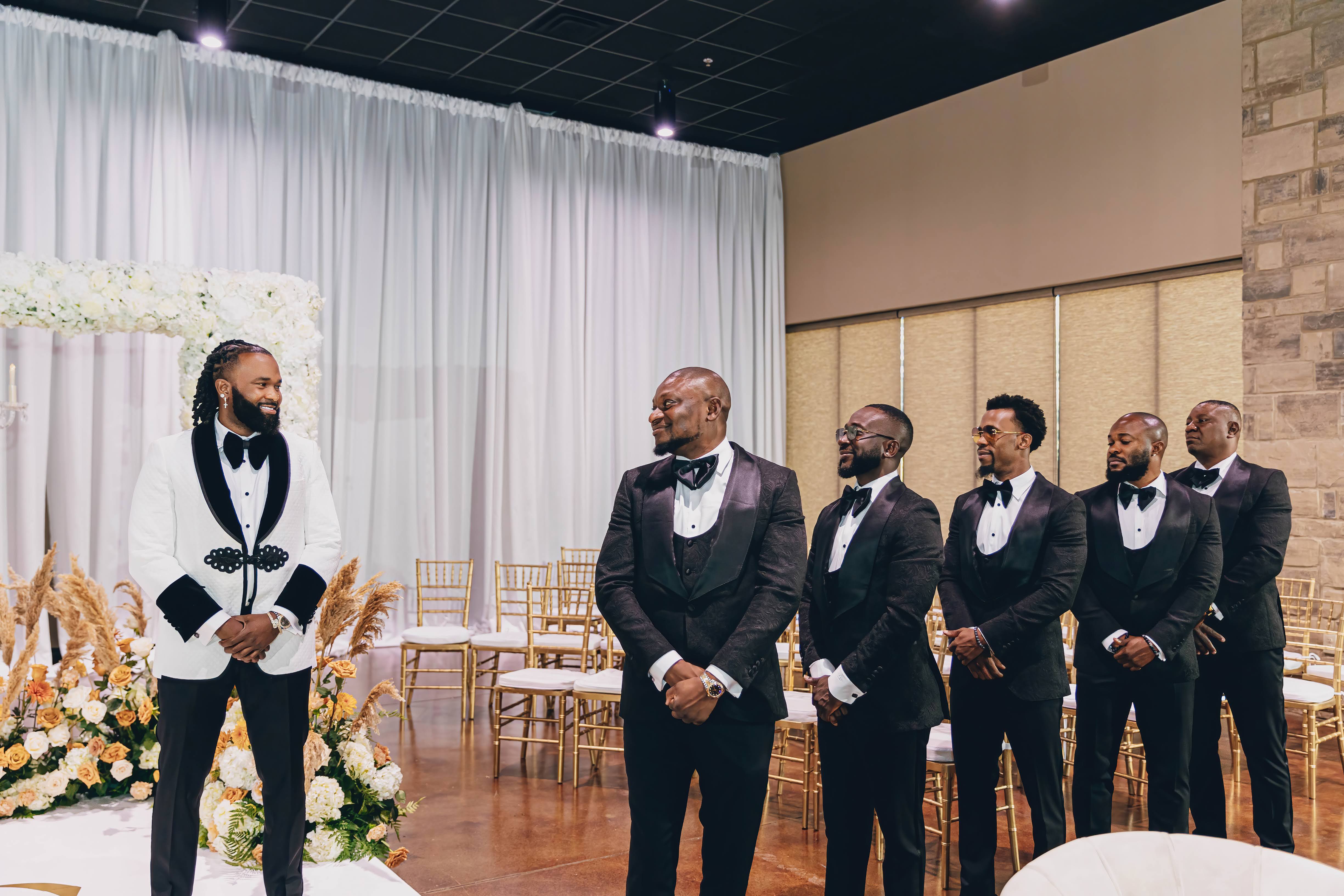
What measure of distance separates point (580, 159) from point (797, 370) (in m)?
3.02

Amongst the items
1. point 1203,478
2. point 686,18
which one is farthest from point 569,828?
point 686,18

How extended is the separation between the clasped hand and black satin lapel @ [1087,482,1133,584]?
2.75m

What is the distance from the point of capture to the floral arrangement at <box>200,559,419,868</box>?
380cm

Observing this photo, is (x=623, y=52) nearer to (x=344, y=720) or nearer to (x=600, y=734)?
(x=600, y=734)

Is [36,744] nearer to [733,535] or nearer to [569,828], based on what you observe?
[569,828]

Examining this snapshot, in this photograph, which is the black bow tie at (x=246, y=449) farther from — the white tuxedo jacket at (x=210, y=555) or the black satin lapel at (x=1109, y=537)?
the black satin lapel at (x=1109, y=537)

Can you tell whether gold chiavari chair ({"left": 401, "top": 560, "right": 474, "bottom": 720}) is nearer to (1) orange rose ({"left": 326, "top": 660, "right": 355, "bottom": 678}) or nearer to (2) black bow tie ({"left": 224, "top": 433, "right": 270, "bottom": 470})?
(1) orange rose ({"left": 326, "top": 660, "right": 355, "bottom": 678})

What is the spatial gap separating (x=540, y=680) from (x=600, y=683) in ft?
1.28

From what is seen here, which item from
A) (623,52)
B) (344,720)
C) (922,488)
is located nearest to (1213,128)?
(922,488)

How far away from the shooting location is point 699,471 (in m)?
2.94

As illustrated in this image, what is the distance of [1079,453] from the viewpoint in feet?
28.2

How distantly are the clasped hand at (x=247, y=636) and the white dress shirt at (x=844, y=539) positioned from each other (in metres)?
1.57

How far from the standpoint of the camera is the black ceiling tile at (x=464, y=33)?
26.5ft

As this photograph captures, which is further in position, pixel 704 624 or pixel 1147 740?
pixel 1147 740
